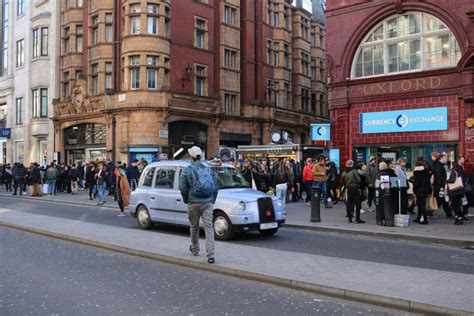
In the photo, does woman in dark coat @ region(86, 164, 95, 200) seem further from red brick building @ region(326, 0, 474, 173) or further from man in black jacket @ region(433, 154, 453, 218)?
man in black jacket @ region(433, 154, 453, 218)

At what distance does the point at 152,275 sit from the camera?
7.96m

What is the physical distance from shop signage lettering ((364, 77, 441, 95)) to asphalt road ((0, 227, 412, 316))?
1432 centimetres

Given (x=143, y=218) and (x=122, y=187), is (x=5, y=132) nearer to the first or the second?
(x=122, y=187)

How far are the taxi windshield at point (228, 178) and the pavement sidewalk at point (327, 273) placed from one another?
1.58 metres

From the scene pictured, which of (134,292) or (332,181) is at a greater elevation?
(332,181)

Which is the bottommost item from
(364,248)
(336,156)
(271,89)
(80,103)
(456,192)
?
(364,248)

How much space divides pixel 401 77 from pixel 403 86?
0.37 metres

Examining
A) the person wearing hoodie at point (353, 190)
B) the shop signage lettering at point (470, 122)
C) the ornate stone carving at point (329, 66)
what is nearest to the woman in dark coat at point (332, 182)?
Result: the ornate stone carving at point (329, 66)

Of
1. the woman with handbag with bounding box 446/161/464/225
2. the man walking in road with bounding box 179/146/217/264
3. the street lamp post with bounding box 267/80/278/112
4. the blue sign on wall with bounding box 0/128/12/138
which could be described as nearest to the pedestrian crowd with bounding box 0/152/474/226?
the woman with handbag with bounding box 446/161/464/225

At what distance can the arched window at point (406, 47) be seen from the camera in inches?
765

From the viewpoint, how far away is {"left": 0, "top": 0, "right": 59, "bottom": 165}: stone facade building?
39.2 metres

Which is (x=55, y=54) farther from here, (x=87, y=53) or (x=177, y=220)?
(x=177, y=220)

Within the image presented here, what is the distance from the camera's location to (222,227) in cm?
1136

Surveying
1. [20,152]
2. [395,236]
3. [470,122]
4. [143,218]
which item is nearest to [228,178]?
[143,218]
